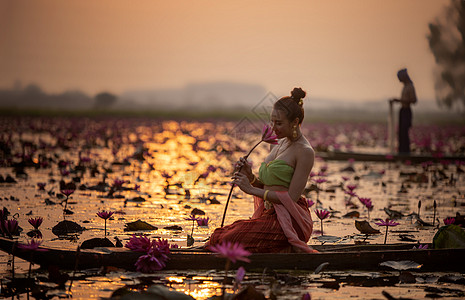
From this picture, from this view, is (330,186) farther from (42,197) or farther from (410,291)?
(410,291)

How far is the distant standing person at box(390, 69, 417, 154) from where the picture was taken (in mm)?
12984

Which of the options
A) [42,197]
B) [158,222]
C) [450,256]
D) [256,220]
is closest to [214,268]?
[256,220]

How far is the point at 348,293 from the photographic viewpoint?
4207mm

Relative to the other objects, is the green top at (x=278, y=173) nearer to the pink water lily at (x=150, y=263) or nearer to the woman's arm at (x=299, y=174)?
the woman's arm at (x=299, y=174)

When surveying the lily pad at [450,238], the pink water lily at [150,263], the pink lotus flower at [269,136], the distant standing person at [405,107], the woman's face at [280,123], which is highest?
the distant standing person at [405,107]

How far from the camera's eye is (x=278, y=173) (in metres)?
4.81

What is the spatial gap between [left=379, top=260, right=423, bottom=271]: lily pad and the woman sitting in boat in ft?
1.86

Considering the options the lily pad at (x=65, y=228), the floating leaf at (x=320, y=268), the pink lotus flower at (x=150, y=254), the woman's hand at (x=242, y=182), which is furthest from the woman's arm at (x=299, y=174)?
the lily pad at (x=65, y=228)

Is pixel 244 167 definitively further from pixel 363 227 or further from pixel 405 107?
pixel 405 107

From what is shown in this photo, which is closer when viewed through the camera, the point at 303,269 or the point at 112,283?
the point at 112,283

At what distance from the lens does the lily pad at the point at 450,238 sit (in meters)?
5.08

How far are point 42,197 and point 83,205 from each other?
826 mm

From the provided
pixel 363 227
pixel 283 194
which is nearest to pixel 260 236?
pixel 283 194

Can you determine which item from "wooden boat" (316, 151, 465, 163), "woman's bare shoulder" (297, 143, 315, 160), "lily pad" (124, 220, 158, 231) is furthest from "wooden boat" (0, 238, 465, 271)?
"wooden boat" (316, 151, 465, 163)
